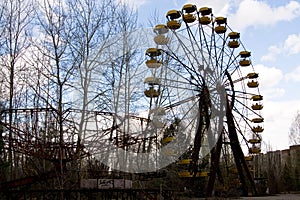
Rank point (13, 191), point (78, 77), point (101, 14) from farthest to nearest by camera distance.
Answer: point (101, 14) < point (78, 77) < point (13, 191)

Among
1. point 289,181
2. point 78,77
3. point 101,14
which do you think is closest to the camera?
point 78,77

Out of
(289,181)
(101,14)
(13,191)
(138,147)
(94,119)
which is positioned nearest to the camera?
(13,191)

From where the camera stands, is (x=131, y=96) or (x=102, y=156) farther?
(x=131, y=96)

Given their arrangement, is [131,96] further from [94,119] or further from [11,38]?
[11,38]

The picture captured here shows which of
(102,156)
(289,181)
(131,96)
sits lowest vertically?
(289,181)

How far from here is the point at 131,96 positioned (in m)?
17.2

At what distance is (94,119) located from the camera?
1409 centimetres

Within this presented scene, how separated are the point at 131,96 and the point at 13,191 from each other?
7766 mm

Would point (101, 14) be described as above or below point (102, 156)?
above

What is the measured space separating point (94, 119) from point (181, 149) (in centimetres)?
453

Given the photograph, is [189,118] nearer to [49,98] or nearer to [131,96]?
[131,96]

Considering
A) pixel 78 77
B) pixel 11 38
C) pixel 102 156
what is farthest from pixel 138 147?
pixel 11 38

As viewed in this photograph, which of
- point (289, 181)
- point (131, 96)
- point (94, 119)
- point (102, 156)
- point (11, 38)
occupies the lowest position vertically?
point (289, 181)

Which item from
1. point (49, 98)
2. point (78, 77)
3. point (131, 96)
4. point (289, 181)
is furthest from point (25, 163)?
point (289, 181)
